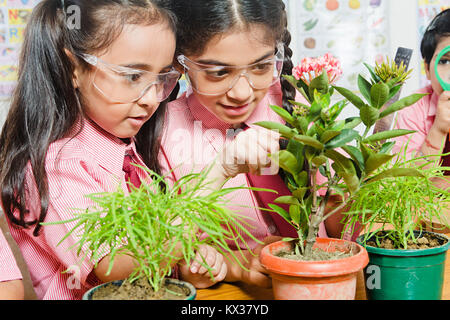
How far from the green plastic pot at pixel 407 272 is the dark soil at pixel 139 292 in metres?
0.30

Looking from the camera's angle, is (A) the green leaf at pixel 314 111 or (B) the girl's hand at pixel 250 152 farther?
(B) the girl's hand at pixel 250 152

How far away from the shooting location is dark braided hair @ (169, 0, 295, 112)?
3.13ft

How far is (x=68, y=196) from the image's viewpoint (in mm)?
816

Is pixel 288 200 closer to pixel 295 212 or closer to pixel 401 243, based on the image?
pixel 295 212

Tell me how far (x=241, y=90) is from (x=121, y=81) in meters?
0.25

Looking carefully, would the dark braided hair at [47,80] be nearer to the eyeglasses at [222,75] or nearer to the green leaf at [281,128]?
the eyeglasses at [222,75]

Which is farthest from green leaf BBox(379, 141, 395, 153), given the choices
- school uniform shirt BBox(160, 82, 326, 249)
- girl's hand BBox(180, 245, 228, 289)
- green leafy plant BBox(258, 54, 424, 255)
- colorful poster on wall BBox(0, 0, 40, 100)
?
colorful poster on wall BBox(0, 0, 40, 100)

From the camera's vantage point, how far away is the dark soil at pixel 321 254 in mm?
670

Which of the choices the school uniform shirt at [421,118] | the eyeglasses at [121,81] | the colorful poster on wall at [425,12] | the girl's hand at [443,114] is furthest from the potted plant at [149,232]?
the colorful poster on wall at [425,12]

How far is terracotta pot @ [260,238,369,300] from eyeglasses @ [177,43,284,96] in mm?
438

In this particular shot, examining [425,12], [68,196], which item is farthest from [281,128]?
[425,12]

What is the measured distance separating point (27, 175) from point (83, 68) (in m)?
0.23
